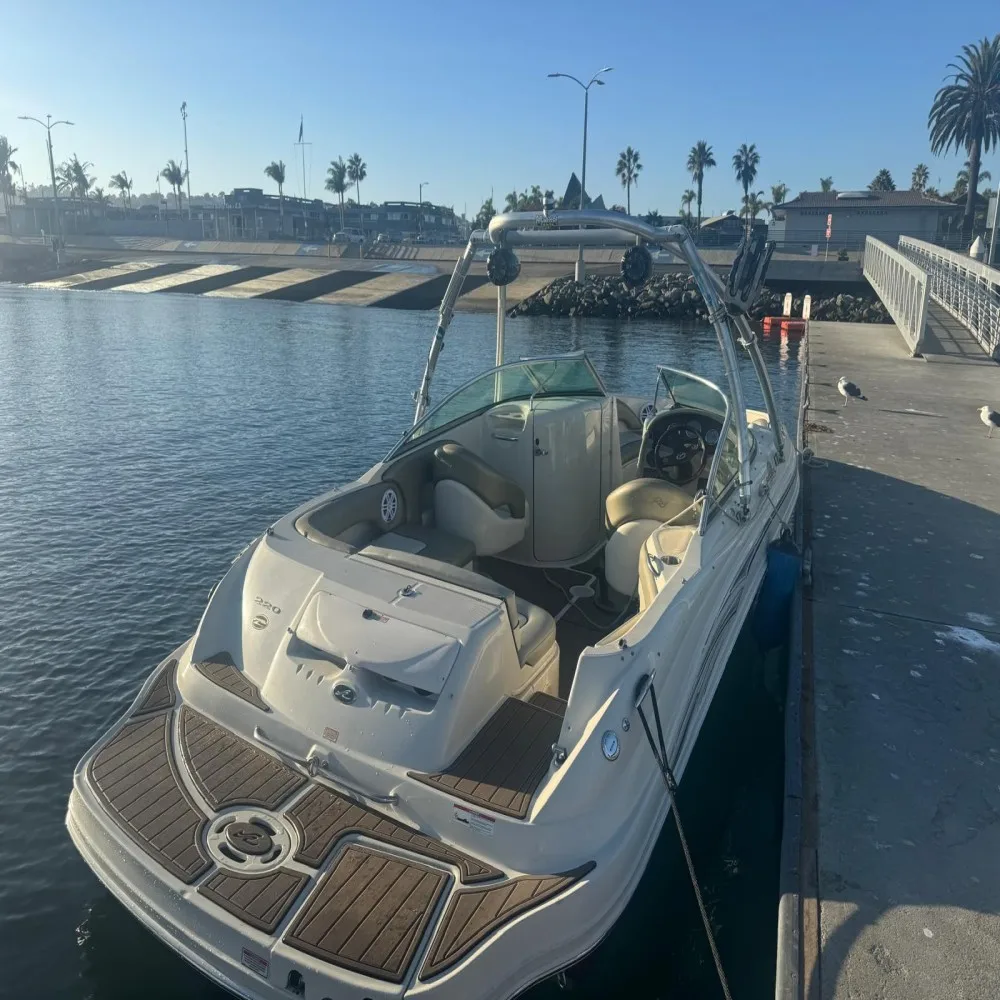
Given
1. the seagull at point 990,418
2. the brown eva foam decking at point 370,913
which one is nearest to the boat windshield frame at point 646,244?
the brown eva foam decking at point 370,913

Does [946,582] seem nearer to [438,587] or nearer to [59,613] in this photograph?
[438,587]

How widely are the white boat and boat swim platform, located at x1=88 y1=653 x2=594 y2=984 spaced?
11 mm

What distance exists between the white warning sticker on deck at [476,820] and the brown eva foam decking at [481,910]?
24 cm

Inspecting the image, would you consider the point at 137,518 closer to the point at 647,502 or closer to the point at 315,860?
the point at 647,502

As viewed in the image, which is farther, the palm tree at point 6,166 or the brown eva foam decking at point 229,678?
the palm tree at point 6,166

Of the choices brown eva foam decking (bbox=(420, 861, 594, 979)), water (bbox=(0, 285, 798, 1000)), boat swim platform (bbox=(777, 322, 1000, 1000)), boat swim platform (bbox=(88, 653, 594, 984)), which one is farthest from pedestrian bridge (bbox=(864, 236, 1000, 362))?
boat swim platform (bbox=(88, 653, 594, 984))

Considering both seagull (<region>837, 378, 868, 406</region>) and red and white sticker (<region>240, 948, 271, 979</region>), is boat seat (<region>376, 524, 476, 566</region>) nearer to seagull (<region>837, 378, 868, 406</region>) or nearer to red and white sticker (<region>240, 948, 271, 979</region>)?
red and white sticker (<region>240, 948, 271, 979</region>)

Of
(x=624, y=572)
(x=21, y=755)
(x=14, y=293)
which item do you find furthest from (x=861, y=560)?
(x=14, y=293)

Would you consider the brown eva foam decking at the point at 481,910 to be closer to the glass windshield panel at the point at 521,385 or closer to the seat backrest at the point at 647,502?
the seat backrest at the point at 647,502

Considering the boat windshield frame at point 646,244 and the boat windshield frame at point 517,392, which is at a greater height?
the boat windshield frame at point 646,244

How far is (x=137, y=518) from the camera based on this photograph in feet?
39.9

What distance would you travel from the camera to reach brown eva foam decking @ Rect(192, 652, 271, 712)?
4660mm

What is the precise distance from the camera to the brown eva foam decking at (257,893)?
3.56m

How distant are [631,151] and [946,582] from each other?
11106 cm
